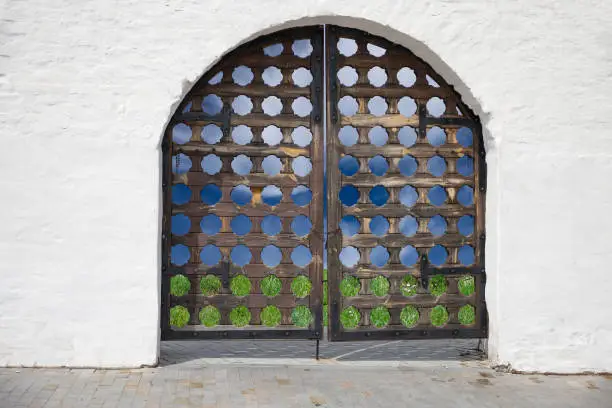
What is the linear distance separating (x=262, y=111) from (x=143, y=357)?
199 centimetres

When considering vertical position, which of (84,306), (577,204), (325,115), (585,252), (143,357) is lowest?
(143,357)

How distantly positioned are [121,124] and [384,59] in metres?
2.04

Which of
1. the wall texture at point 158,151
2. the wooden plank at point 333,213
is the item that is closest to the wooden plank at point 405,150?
the wooden plank at point 333,213

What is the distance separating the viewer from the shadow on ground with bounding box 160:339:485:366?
18.3 feet

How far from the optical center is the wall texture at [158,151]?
4.94 m

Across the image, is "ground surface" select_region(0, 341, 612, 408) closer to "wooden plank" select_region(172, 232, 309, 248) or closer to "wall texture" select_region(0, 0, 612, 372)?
"wall texture" select_region(0, 0, 612, 372)

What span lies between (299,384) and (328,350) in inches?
48.7

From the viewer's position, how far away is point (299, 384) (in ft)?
15.4

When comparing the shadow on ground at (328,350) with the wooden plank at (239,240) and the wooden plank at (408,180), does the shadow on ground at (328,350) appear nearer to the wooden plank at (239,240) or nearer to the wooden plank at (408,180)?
the wooden plank at (239,240)

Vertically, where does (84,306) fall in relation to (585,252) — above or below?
below

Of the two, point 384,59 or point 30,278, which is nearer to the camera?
point 30,278

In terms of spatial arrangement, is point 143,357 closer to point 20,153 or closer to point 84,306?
point 84,306

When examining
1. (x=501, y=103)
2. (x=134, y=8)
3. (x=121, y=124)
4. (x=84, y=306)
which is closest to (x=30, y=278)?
(x=84, y=306)

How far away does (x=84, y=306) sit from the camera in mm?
4949
